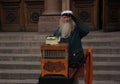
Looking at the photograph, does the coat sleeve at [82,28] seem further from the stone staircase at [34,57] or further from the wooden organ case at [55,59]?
A: the stone staircase at [34,57]

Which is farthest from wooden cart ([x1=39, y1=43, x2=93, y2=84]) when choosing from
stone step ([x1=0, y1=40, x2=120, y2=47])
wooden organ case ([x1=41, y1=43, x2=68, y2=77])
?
stone step ([x1=0, y1=40, x2=120, y2=47])

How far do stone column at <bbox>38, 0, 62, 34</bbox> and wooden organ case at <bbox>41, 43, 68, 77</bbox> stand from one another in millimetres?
4909

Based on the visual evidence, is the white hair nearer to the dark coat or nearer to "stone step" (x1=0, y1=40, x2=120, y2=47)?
the dark coat

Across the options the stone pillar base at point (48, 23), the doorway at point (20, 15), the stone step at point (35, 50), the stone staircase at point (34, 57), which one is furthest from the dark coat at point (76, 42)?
the doorway at point (20, 15)

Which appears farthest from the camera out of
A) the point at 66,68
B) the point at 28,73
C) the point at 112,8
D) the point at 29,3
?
the point at 29,3

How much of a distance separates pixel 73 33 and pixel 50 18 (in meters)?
4.62

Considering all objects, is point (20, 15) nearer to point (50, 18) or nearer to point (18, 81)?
point (50, 18)

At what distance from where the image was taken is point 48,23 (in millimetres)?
10797

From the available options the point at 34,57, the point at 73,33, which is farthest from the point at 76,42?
the point at 34,57

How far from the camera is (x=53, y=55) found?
19.4ft

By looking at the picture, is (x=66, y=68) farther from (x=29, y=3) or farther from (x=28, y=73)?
(x=29, y=3)

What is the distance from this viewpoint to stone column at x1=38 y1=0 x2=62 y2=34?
35.4ft

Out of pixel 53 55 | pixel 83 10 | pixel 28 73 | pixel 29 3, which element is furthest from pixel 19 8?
pixel 53 55

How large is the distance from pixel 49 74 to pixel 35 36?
4487 mm
